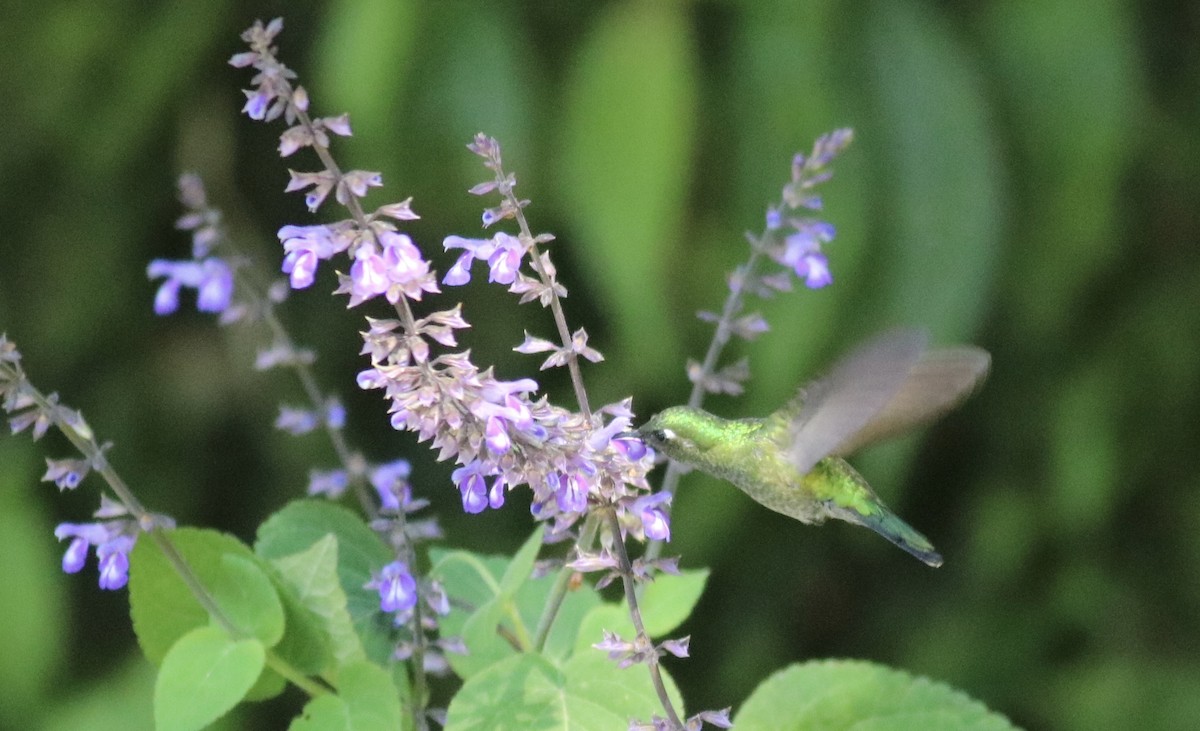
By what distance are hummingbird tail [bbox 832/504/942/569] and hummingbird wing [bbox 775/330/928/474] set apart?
0.11 meters

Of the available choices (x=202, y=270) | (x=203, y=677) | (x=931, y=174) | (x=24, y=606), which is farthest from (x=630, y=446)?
(x=24, y=606)

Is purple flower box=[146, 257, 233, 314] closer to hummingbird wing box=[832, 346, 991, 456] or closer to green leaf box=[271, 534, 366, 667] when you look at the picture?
green leaf box=[271, 534, 366, 667]

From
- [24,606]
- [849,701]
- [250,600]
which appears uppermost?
[250,600]

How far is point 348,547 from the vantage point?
774 mm

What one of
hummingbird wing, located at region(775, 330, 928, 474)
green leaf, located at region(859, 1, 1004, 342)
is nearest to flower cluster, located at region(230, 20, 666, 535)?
hummingbird wing, located at region(775, 330, 928, 474)

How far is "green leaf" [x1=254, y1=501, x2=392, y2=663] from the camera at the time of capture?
0.75 metres

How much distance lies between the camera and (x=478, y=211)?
167 centimetres

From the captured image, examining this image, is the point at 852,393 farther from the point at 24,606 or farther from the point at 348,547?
the point at 24,606

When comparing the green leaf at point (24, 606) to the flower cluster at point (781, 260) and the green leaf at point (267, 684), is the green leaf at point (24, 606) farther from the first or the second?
the flower cluster at point (781, 260)

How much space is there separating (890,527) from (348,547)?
352 millimetres

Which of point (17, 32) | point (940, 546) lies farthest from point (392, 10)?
point (940, 546)

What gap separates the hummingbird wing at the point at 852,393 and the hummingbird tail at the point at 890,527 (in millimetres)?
107

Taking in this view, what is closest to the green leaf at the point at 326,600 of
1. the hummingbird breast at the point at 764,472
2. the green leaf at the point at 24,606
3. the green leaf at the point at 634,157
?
the hummingbird breast at the point at 764,472

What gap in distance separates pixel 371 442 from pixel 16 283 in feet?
1.91
